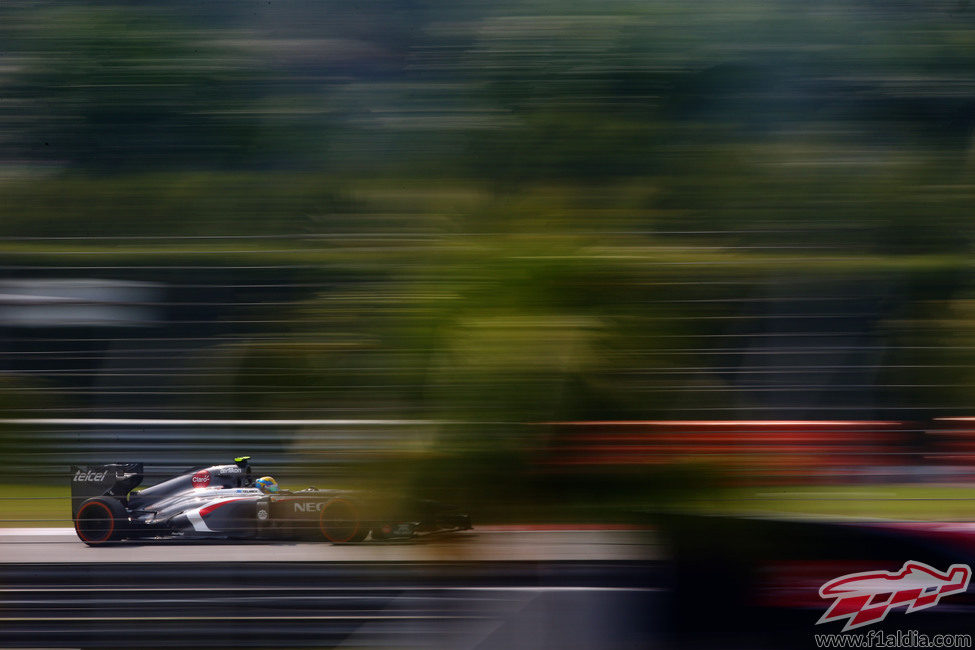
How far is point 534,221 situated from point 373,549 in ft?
2.25

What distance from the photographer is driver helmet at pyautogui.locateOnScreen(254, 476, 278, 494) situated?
1564mm

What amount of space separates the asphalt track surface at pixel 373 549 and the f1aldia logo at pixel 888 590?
0.35 meters

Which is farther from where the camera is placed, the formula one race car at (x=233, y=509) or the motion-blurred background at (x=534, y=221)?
the formula one race car at (x=233, y=509)

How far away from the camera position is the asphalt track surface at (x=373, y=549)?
152 cm

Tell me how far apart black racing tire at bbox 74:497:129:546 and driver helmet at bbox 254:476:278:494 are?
0.25 meters

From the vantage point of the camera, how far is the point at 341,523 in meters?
1.54

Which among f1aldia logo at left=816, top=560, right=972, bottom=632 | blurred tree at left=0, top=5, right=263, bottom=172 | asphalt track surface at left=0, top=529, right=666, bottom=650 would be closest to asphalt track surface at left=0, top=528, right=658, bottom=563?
asphalt track surface at left=0, top=529, right=666, bottom=650

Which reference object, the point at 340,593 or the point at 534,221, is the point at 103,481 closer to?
the point at 340,593

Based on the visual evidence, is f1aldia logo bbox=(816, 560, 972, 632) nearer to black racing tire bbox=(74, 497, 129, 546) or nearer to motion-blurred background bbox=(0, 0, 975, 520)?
motion-blurred background bbox=(0, 0, 975, 520)

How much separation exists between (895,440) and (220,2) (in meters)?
1.39

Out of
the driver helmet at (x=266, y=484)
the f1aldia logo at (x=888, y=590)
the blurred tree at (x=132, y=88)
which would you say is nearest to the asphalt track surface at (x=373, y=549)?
the driver helmet at (x=266, y=484)

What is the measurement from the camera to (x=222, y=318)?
1.49m

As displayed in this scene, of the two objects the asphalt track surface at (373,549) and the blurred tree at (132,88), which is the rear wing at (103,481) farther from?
the blurred tree at (132,88)

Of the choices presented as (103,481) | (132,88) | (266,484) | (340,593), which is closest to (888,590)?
(340,593)
